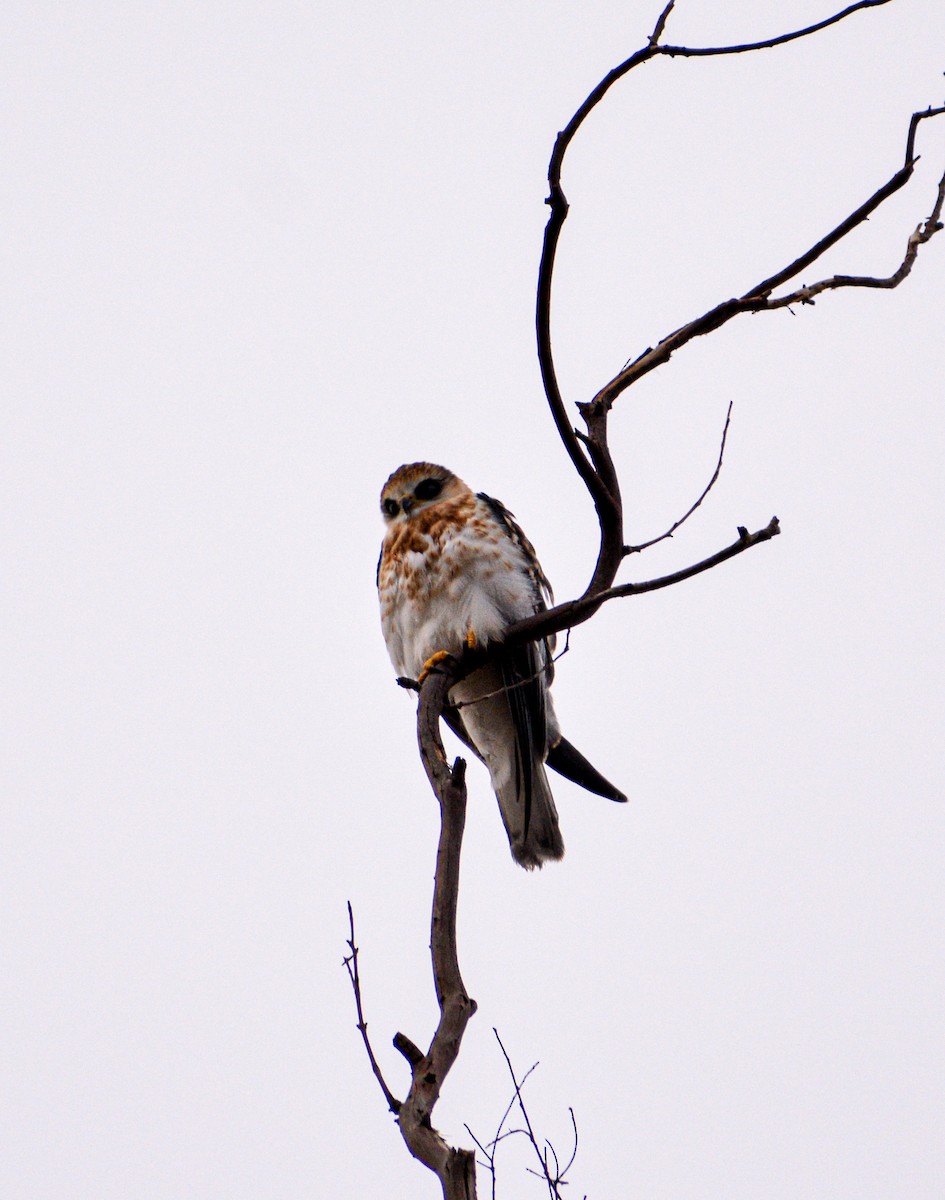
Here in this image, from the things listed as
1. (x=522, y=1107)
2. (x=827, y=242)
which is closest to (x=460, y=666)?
(x=522, y=1107)

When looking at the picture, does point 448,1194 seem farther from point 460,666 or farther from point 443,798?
point 460,666

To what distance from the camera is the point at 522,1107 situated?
2893 millimetres

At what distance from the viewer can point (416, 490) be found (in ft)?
15.1

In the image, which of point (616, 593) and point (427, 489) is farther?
point (427, 489)

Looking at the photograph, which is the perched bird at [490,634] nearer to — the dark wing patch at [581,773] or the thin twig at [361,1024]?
the dark wing patch at [581,773]

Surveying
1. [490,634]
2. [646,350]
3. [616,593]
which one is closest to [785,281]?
[646,350]

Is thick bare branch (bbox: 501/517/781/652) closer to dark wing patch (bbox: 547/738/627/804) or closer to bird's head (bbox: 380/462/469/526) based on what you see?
dark wing patch (bbox: 547/738/627/804)

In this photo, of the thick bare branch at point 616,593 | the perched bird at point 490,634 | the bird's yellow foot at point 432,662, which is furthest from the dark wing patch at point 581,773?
the thick bare branch at point 616,593

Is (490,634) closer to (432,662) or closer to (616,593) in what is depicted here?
(432,662)

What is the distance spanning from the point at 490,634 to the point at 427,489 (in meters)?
0.95

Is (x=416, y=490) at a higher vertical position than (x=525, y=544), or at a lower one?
higher

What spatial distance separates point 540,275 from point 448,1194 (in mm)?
1835

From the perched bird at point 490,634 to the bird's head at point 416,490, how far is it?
67mm

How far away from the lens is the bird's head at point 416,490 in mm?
4590
